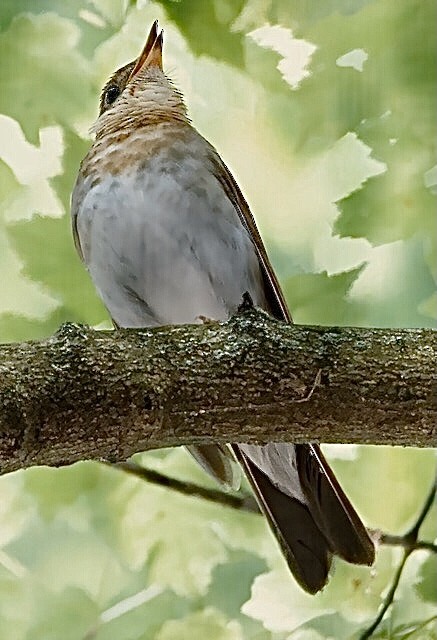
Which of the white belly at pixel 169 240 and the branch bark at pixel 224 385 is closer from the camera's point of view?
the branch bark at pixel 224 385

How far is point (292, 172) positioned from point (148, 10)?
0.20m

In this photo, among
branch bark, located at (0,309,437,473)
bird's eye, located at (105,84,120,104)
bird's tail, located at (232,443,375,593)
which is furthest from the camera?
bird's eye, located at (105,84,120,104)

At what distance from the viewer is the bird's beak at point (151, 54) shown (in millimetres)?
763

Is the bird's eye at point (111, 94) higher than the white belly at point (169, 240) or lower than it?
higher

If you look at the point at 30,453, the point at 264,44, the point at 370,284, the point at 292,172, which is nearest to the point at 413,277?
the point at 370,284

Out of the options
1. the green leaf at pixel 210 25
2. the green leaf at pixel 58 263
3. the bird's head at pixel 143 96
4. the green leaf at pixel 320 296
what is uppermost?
the green leaf at pixel 210 25

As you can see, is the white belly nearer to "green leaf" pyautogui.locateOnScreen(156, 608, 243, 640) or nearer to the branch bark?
the branch bark

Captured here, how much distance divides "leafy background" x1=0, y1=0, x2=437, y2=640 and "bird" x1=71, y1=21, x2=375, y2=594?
8 centimetres

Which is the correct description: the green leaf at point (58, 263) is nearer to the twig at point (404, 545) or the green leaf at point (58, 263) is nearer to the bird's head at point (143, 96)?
the bird's head at point (143, 96)

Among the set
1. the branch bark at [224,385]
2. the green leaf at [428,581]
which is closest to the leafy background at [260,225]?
the green leaf at [428,581]

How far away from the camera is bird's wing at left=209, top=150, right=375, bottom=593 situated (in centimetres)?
68

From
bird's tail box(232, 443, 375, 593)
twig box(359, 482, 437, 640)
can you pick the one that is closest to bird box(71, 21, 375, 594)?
bird's tail box(232, 443, 375, 593)

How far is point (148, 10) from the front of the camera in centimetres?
79

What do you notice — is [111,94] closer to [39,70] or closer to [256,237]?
[39,70]
